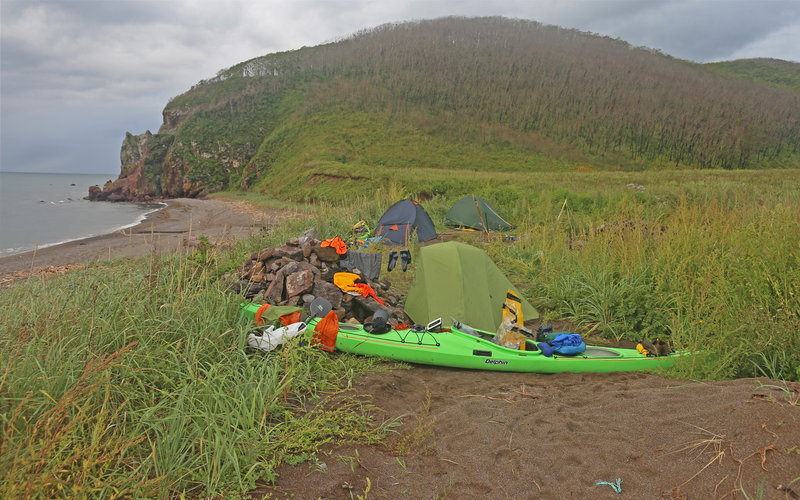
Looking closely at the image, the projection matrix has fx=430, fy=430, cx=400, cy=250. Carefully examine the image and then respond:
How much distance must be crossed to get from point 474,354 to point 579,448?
2058 millimetres

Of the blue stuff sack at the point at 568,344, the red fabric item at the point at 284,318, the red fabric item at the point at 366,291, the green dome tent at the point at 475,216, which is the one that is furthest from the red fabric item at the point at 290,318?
the green dome tent at the point at 475,216

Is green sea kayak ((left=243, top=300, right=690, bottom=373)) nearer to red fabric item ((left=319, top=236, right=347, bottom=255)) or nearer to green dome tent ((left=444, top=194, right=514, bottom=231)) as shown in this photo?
red fabric item ((left=319, top=236, right=347, bottom=255))

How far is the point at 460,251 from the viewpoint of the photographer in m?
6.77

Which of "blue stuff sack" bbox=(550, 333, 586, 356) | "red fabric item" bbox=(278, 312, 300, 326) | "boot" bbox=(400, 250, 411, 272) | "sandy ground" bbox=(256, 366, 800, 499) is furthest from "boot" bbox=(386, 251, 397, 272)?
"sandy ground" bbox=(256, 366, 800, 499)

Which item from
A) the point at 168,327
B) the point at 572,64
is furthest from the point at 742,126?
the point at 168,327

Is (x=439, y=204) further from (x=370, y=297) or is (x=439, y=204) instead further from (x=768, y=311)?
(x=768, y=311)

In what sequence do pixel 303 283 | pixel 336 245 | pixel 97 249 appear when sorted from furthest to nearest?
pixel 97 249 → pixel 336 245 → pixel 303 283

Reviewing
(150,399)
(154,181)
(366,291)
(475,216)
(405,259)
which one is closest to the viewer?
(150,399)

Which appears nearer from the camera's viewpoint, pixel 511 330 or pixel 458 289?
pixel 511 330

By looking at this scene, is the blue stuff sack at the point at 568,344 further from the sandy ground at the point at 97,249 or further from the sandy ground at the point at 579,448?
the sandy ground at the point at 97,249

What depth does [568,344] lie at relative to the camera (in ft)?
16.5

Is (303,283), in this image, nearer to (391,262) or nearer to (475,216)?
(391,262)

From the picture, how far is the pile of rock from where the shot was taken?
6.17m

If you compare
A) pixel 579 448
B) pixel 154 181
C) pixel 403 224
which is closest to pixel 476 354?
pixel 579 448
